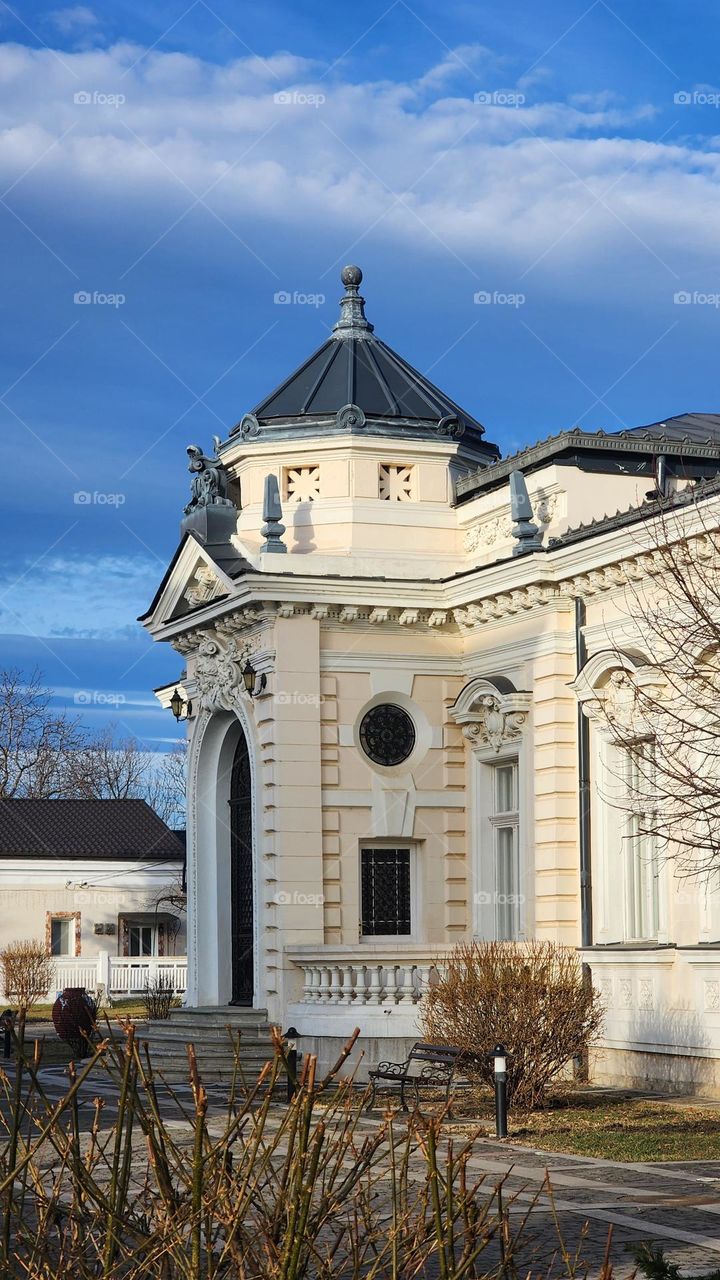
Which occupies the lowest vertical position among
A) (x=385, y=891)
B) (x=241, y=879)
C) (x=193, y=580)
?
(x=385, y=891)

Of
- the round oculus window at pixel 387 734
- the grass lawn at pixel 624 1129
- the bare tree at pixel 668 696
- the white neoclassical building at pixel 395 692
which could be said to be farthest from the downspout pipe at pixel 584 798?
the round oculus window at pixel 387 734

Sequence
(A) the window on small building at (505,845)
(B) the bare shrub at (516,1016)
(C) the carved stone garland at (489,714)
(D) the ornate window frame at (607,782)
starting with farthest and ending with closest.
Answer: (A) the window on small building at (505,845) < (C) the carved stone garland at (489,714) < (D) the ornate window frame at (607,782) < (B) the bare shrub at (516,1016)

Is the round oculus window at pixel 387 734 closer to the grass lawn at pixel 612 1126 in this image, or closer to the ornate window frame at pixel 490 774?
the ornate window frame at pixel 490 774

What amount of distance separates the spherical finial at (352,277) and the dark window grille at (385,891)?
371 inches

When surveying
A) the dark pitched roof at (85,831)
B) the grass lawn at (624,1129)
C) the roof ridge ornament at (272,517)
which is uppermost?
the roof ridge ornament at (272,517)

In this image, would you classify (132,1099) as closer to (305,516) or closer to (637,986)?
(637,986)

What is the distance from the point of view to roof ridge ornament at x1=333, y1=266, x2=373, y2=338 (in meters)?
28.1

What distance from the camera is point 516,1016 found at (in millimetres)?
18297

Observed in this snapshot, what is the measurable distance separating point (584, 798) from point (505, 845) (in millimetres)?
3092

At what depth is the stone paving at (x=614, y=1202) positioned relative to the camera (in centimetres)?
1028

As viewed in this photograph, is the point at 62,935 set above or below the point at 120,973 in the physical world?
above

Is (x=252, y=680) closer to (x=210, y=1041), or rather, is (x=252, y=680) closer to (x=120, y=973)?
(x=210, y=1041)

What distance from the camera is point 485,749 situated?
80.8 ft

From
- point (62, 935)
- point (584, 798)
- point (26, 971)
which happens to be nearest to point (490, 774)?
point (584, 798)
